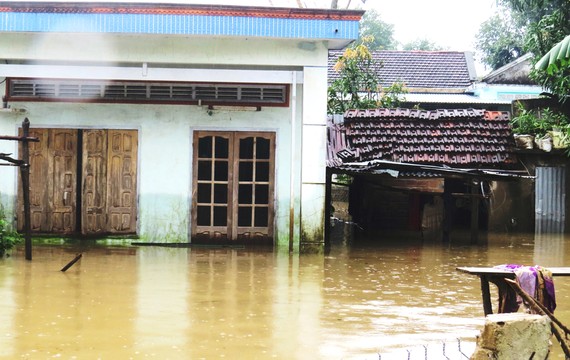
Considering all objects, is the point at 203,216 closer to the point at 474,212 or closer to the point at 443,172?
the point at 443,172

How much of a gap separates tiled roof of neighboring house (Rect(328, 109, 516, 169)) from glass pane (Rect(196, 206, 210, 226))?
100 inches

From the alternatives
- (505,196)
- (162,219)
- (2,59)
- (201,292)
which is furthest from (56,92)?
(505,196)

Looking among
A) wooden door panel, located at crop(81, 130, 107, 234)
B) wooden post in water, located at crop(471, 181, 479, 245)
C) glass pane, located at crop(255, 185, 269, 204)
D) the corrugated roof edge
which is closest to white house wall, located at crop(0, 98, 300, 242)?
glass pane, located at crop(255, 185, 269, 204)

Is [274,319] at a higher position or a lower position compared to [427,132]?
lower

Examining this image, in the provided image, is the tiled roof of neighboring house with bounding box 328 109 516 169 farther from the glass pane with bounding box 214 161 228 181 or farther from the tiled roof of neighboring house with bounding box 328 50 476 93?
the tiled roof of neighboring house with bounding box 328 50 476 93

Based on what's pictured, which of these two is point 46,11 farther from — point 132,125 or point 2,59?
point 132,125

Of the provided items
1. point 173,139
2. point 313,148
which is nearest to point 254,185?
point 313,148

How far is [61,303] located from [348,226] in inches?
485

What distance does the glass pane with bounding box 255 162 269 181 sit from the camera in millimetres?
15484

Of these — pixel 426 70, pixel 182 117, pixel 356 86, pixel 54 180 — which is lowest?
pixel 54 180

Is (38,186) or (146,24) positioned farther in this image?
(38,186)

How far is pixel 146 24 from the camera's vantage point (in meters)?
14.4

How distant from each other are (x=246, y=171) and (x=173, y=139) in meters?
1.42

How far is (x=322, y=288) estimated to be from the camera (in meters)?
11.3
